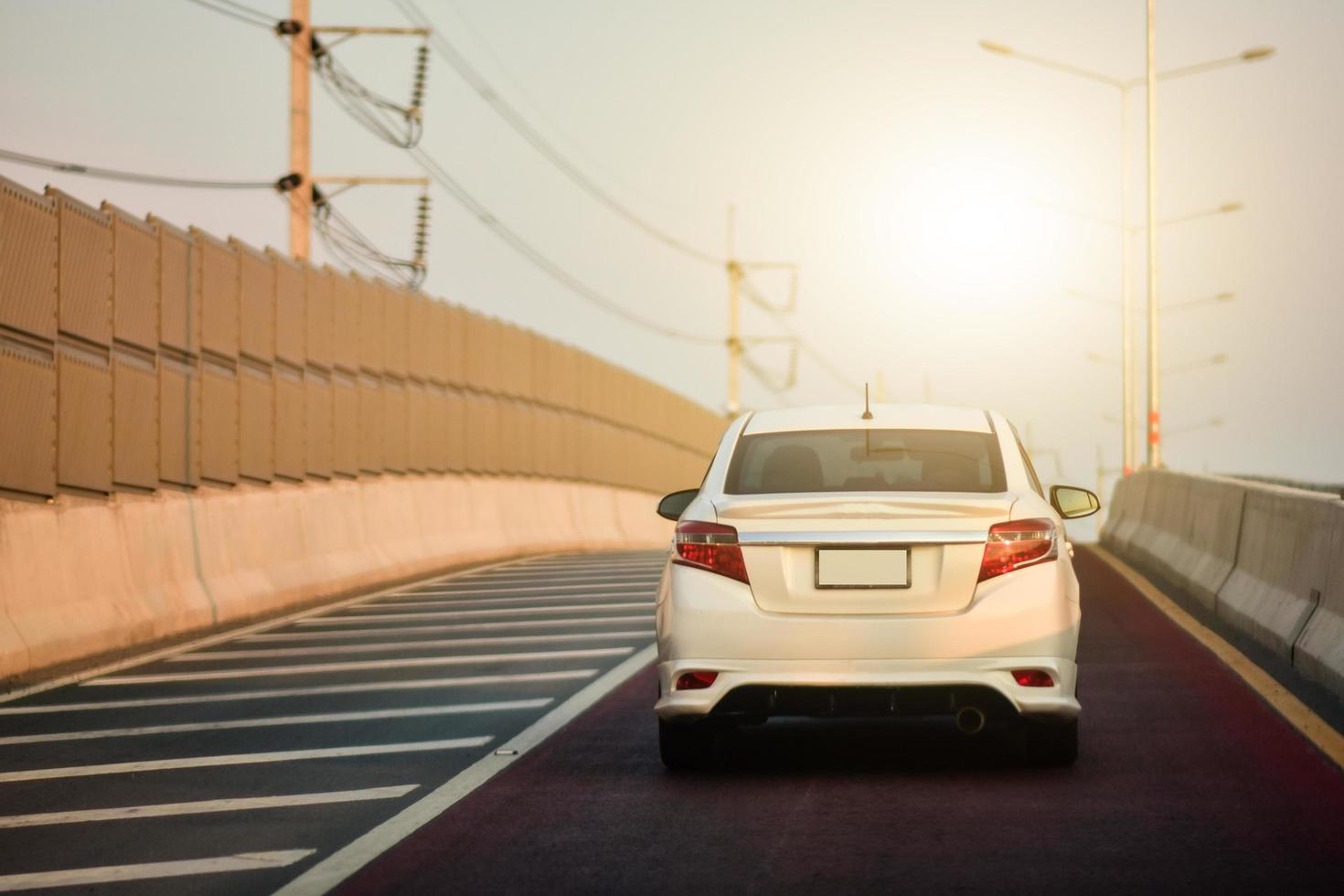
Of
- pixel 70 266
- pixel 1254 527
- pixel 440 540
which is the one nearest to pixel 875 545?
pixel 1254 527

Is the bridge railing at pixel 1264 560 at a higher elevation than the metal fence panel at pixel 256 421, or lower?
lower

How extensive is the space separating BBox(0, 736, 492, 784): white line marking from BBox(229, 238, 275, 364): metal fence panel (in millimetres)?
10605

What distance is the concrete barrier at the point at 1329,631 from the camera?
35.3 ft

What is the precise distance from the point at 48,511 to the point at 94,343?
1.80 metres

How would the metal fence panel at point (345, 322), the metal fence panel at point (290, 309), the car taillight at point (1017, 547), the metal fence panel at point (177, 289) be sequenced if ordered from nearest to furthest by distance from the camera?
the car taillight at point (1017, 547), the metal fence panel at point (177, 289), the metal fence panel at point (290, 309), the metal fence panel at point (345, 322)

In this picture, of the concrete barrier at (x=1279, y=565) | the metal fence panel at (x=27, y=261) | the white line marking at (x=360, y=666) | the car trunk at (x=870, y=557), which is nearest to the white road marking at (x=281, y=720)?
the white line marking at (x=360, y=666)

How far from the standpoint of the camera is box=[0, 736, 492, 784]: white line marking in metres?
9.01

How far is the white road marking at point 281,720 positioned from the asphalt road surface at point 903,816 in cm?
100

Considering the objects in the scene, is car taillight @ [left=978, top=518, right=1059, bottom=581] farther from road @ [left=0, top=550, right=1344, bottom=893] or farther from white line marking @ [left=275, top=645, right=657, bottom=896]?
white line marking @ [left=275, top=645, right=657, bottom=896]

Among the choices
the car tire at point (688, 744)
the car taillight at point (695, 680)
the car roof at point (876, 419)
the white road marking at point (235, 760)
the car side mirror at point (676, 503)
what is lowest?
the white road marking at point (235, 760)

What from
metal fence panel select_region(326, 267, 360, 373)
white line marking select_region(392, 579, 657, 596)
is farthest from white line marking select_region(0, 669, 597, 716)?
metal fence panel select_region(326, 267, 360, 373)

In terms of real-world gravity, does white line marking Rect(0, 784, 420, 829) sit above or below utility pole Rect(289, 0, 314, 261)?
below

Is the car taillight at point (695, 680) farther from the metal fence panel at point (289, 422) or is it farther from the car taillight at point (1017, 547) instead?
the metal fence panel at point (289, 422)

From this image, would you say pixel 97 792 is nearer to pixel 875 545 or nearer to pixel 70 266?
pixel 875 545
